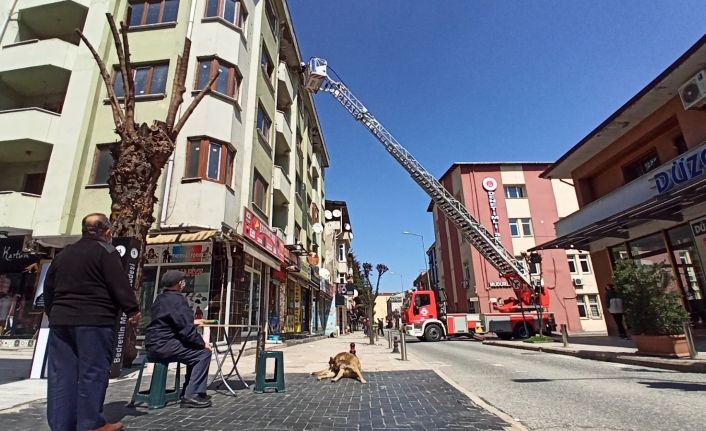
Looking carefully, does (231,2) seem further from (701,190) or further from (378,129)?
(701,190)

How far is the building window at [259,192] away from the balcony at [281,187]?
2.85 feet

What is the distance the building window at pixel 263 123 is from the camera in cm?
1692

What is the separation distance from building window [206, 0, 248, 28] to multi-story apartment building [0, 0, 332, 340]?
2.1 inches

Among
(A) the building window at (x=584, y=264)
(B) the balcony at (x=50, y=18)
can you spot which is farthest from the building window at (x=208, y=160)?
(A) the building window at (x=584, y=264)

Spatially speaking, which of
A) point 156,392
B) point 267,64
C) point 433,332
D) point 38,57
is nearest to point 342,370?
point 156,392

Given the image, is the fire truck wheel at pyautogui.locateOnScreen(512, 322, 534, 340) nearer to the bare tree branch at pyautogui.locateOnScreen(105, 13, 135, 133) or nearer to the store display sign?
the store display sign

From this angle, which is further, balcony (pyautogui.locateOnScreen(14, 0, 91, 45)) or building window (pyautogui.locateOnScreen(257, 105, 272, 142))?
building window (pyautogui.locateOnScreen(257, 105, 272, 142))

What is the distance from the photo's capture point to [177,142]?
1291 centimetres

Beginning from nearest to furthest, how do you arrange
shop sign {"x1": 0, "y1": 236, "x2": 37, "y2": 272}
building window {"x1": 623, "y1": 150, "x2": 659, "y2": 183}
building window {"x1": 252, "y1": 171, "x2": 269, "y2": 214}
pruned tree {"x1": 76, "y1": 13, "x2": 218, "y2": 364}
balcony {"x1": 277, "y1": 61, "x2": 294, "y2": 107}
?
pruned tree {"x1": 76, "y1": 13, "x2": 218, "y2": 364} < shop sign {"x1": 0, "y1": 236, "x2": 37, "y2": 272} < building window {"x1": 623, "y1": 150, "x2": 659, "y2": 183} < building window {"x1": 252, "y1": 171, "x2": 269, "y2": 214} < balcony {"x1": 277, "y1": 61, "x2": 294, "y2": 107}

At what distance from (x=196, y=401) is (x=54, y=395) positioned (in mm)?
1707

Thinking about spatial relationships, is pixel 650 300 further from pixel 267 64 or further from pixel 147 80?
pixel 267 64

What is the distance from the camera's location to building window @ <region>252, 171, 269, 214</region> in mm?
15859

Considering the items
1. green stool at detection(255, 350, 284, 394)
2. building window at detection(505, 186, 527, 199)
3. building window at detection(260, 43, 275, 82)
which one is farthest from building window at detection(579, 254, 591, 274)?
green stool at detection(255, 350, 284, 394)

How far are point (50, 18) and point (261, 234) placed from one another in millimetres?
13112
